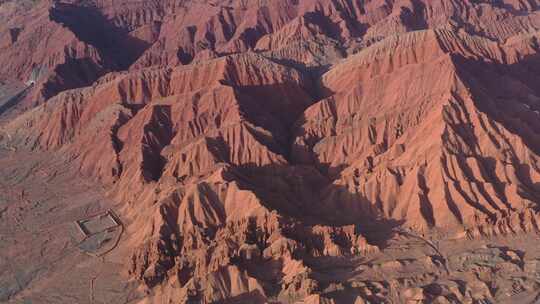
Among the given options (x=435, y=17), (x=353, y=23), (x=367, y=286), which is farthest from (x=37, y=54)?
(x=367, y=286)

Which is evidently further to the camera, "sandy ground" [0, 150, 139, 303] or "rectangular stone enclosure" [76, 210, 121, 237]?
"rectangular stone enclosure" [76, 210, 121, 237]

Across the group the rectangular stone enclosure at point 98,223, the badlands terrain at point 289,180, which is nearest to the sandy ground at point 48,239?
the badlands terrain at point 289,180

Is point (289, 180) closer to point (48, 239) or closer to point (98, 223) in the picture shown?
point (98, 223)

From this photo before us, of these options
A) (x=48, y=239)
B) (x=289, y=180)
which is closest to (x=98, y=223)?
(x=48, y=239)

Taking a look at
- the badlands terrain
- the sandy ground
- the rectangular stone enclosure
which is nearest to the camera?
the badlands terrain

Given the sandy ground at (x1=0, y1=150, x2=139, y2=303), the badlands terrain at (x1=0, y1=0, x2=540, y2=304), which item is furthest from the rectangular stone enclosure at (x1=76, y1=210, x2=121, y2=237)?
the sandy ground at (x1=0, y1=150, x2=139, y2=303)

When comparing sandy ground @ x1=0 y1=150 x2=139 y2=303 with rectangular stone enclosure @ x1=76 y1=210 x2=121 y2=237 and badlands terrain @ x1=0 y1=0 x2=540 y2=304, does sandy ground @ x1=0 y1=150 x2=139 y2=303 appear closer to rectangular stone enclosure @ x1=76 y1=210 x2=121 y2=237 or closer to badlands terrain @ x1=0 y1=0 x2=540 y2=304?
badlands terrain @ x1=0 y1=0 x2=540 y2=304

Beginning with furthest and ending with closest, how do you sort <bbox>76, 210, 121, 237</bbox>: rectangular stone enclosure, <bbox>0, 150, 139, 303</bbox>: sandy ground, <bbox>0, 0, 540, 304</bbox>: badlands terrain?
<bbox>76, 210, 121, 237</bbox>: rectangular stone enclosure → <bbox>0, 150, 139, 303</bbox>: sandy ground → <bbox>0, 0, 540, 304</bbox>: badlands terrain

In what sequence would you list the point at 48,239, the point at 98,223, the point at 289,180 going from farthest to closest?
1. the point at 98,223
2. the point at 289,180
3. the point at 48,239
